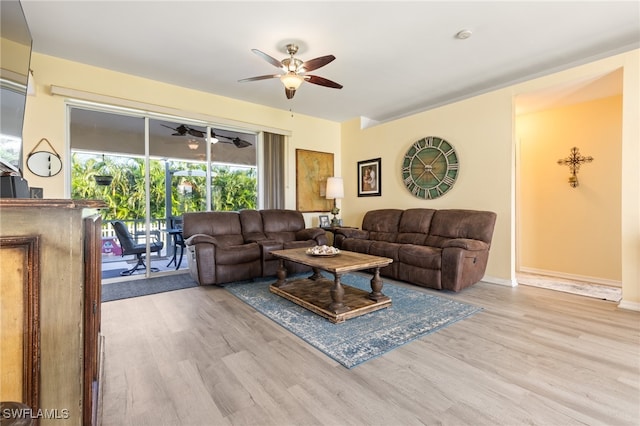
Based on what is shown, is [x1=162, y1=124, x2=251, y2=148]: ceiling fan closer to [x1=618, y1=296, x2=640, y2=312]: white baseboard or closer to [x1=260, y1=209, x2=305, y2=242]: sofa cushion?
[x1=260, y1=209, x2=305, y2=242]: sofa cushion

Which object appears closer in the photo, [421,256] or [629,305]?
[629,305]

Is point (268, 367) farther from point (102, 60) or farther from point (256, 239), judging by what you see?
point (102, 60)

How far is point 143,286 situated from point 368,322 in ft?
9.79

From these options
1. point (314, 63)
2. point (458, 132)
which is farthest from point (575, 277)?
point (314, 63)

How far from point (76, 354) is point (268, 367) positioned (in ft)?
4.17

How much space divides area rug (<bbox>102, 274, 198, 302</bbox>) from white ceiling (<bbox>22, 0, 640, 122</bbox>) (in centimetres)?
281

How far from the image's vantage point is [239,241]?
14.5 ft

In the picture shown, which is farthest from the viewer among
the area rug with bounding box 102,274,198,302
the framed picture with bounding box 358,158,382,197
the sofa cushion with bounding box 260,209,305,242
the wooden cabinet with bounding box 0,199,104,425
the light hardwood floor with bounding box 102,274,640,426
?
the framed picture with bounding box 358,158,382,197

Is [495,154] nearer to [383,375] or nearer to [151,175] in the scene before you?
[383,375]

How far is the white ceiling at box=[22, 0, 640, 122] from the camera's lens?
2660 mm

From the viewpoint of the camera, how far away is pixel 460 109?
14.4ft

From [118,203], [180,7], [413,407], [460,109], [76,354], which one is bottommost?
[413,407]

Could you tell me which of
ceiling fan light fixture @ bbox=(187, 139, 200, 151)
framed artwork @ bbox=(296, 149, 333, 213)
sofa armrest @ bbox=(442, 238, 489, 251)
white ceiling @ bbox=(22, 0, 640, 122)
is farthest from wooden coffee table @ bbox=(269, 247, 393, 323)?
ceiling fan light fixture @ bbox=(187, 139, 200, 151)

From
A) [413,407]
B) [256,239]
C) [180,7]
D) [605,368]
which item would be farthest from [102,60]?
[605,368]
